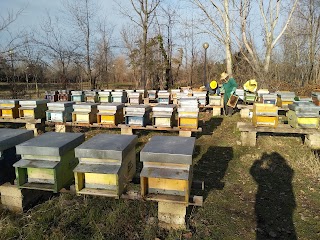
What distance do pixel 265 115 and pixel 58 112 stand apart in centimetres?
468

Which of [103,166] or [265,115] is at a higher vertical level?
[265,115]

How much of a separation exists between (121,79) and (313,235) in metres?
37.7

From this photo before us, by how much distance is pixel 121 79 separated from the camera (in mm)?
38875

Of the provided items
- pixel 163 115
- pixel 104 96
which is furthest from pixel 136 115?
pixel 104 96

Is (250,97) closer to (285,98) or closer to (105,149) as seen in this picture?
(285,98)

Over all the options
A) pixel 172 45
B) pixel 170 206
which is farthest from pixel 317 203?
pixel 172 45

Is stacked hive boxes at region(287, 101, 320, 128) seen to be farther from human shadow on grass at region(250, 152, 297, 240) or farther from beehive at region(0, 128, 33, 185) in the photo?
beehive at region(0, 128, 33, 185)

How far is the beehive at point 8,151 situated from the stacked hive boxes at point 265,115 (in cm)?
446

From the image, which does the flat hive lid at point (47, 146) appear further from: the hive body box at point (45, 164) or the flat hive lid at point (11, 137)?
the flat hive lid at point (11, 137)

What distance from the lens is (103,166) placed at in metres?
2.54

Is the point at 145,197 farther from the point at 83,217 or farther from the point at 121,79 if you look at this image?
the point at 121,79

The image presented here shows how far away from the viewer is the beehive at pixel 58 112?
231 inches

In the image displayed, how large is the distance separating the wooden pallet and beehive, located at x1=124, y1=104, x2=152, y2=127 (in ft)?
7.00

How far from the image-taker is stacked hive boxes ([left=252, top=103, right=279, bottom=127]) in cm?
540
